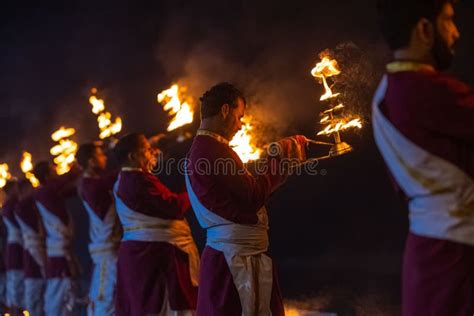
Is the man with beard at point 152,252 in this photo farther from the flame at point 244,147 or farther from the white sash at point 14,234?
the white sash at point 14,234

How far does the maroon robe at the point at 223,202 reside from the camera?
269 centimetres

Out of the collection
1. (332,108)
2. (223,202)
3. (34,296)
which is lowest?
(34,296)

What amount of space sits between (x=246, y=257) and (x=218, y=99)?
2.71 feet

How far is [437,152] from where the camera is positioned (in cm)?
175

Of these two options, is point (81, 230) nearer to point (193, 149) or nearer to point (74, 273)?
point (74, 273)

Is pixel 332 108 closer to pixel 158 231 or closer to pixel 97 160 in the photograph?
pixel 158 231

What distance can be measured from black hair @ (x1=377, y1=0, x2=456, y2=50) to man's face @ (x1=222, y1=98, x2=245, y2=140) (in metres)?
1.18

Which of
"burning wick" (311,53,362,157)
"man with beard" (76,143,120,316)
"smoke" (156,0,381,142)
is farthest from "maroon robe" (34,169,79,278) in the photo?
"burning wick" (311,53,362,157)

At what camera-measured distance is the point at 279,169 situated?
2822mm

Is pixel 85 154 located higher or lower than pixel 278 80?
lower

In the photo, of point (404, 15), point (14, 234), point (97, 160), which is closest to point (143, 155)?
point (97, 160)

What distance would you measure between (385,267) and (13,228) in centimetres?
419

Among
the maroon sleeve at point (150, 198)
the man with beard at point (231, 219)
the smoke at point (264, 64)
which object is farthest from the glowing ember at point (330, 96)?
the maroon sleeve at point (150, 198)

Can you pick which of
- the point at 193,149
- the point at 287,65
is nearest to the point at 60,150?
the point at 287,65
